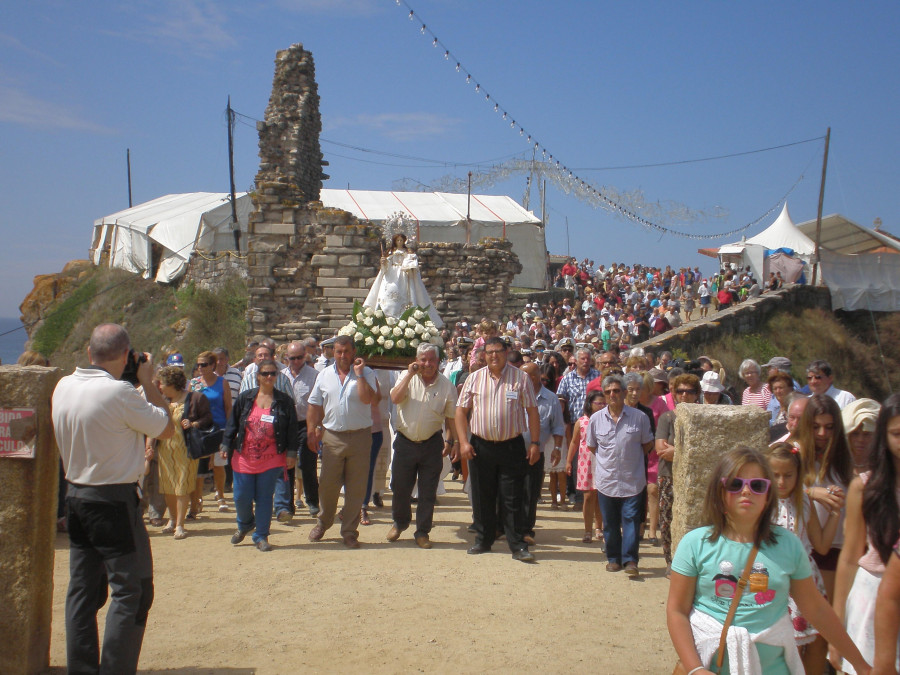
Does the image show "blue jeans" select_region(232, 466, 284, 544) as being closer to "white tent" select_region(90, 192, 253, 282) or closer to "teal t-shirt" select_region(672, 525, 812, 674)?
"teal t-shirt" select_region(672, 525, 812, 674)

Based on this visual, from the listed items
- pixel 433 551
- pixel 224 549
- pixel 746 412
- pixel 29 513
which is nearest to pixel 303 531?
pixel 224 549

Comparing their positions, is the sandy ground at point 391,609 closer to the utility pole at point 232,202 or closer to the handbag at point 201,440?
the handbag at point 201,440

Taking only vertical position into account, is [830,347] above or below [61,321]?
below

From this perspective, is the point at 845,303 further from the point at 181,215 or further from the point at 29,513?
the point at 29,513

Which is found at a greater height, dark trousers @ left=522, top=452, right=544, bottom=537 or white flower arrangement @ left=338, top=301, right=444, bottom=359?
white flower arrangement @ left=338, top=301, right=444, bottom=359

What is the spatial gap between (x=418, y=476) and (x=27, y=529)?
3771mm

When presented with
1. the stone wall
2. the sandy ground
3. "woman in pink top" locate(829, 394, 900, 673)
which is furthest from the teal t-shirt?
the stone wall

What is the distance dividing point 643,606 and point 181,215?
86.8 ft

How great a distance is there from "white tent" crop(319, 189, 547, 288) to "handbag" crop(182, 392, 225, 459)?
2117 cm

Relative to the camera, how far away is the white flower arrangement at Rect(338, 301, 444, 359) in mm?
8445

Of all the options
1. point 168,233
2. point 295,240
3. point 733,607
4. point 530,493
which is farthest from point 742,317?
point 733,607

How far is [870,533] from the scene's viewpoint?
10.2 feet

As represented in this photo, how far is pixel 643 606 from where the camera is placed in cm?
549

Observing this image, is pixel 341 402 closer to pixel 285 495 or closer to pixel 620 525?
pixel 285 495
